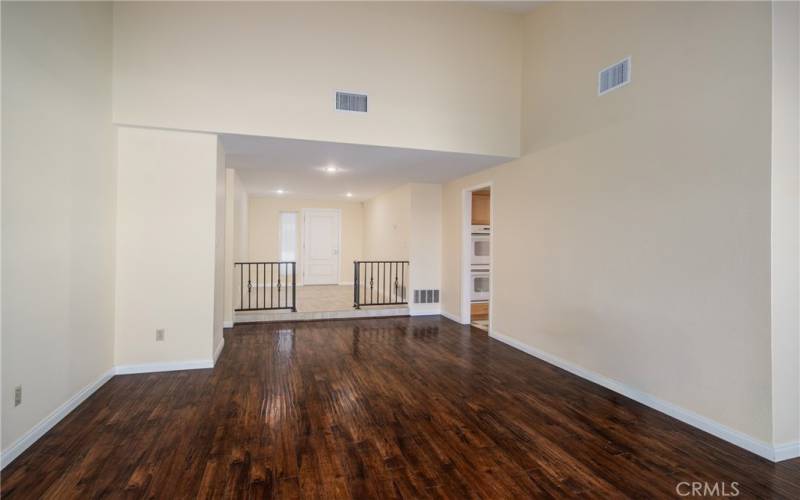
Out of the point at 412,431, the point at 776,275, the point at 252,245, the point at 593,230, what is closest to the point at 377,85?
the point at 593,230

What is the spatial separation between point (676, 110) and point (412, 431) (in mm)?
3135

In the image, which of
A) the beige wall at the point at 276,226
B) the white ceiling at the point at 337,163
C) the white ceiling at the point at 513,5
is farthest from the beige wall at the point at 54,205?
the beige wall at the point at 276,226

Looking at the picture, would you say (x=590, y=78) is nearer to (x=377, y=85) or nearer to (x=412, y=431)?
(x=377, y=85)

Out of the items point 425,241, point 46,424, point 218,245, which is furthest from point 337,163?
point 46,424

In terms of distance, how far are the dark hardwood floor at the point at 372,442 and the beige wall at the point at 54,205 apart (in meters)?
0.41

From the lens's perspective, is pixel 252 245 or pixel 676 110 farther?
pixel 252 245

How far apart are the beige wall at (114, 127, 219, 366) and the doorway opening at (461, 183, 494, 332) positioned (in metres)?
3.80

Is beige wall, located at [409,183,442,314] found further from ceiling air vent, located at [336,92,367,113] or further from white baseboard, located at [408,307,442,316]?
ceiling air vent, located at [336,92,367,113]

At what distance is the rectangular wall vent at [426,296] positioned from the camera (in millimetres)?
6945

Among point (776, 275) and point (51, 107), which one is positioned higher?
point (51, 107)

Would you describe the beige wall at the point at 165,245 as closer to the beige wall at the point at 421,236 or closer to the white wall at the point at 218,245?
the white wall at the point at 218,245

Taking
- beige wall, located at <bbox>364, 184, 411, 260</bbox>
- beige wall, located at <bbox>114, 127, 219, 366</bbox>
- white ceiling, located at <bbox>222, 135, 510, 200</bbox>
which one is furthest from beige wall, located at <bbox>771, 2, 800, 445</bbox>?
beige wall, located at <bbox>364, 184, 411, 260</bbox>

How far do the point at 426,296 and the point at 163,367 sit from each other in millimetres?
4338

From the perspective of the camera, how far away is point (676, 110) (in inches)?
113
